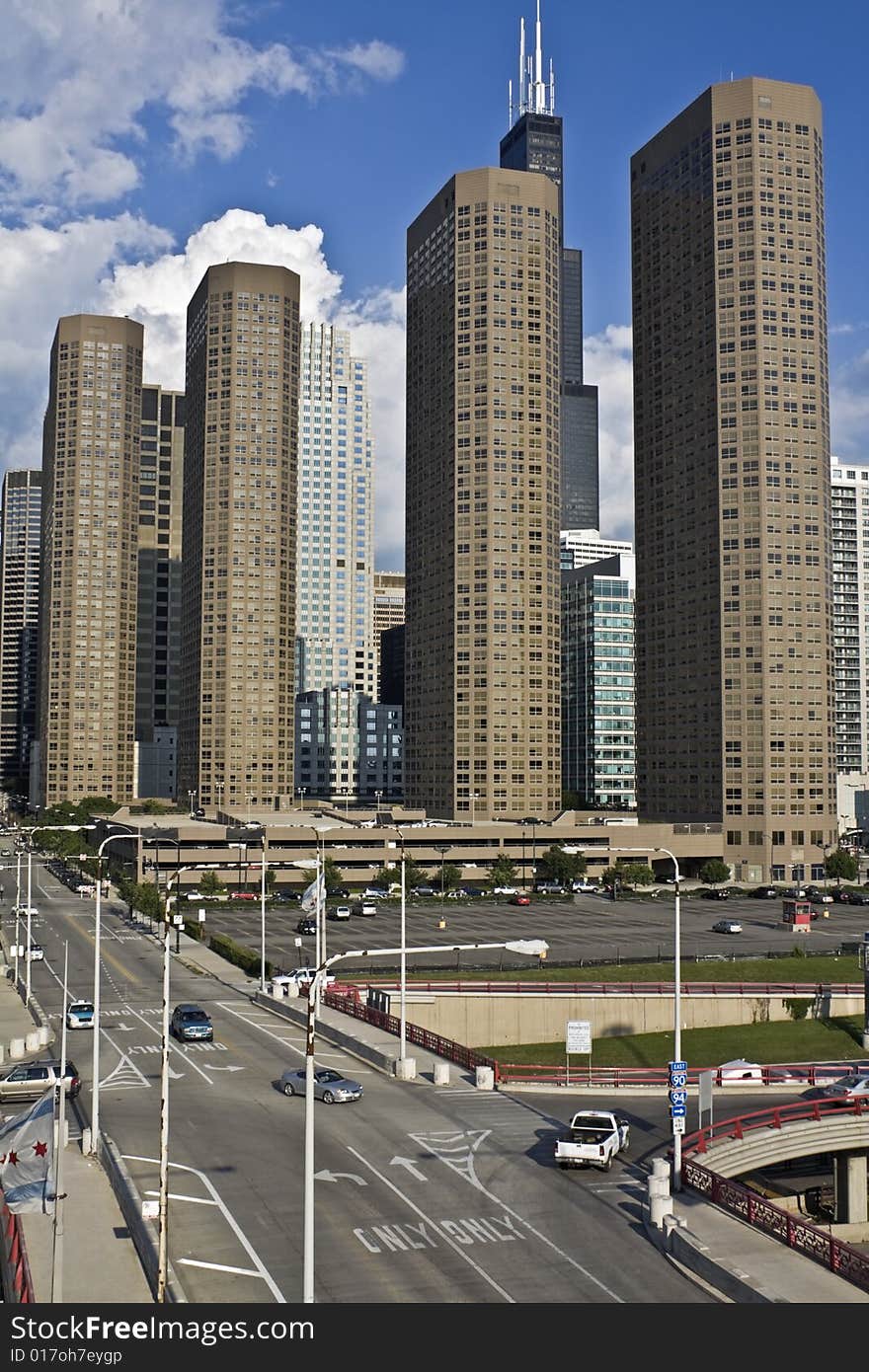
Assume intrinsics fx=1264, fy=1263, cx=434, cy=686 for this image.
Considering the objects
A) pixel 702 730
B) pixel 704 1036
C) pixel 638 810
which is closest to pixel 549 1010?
pixel 704 1036

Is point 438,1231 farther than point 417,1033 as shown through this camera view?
No

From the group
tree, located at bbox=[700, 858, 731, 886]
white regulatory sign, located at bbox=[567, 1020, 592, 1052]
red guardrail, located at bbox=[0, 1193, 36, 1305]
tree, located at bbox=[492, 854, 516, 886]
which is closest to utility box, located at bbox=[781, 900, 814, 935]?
tree, located at bbox=[700, 858, 731, 886]

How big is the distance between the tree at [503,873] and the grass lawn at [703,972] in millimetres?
63522

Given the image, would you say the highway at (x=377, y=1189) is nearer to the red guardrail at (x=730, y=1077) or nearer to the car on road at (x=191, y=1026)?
the car on road at (x=191, y=1026)

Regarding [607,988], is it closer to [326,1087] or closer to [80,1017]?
[80,1017]

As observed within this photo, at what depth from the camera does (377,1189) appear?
1436 inches

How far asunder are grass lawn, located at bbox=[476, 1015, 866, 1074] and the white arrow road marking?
24.5 m

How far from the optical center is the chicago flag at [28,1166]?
25.6 m

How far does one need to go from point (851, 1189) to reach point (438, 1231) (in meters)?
21.7

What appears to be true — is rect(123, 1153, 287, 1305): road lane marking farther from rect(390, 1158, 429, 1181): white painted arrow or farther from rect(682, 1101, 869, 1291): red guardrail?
rect(682, 1101, 869, 1291): red guardrail

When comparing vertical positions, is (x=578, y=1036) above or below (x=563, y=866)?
above

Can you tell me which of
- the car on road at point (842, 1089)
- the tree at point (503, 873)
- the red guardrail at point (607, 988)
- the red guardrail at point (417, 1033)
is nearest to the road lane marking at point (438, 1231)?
the red guardrail at point (417, 1033)

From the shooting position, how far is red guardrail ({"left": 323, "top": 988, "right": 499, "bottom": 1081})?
53541 mm

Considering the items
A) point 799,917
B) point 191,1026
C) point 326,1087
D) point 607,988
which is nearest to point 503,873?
point 799,917
